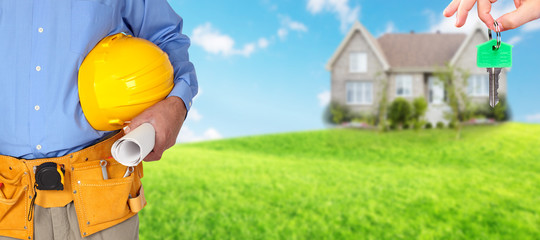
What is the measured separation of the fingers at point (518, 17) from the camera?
1.61 meters

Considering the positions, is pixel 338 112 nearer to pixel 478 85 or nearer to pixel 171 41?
pixel 478 85

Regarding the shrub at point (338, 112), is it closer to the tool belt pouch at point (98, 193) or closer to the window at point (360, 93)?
the window at point (360, 93)

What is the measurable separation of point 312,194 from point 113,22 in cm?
658

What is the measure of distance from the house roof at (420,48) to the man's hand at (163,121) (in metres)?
19.9

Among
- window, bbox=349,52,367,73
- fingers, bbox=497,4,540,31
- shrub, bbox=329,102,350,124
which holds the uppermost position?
window, bbox=349,52,367,73

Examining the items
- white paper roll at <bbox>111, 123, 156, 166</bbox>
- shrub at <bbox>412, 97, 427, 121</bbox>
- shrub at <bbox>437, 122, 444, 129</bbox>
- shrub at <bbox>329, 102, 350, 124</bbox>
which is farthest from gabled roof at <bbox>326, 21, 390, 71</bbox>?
white paper roll at <bbox>111, 123, 156, 166</bbox>

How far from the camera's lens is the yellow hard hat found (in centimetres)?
170

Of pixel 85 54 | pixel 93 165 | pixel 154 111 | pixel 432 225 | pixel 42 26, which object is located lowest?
pixel 432 225

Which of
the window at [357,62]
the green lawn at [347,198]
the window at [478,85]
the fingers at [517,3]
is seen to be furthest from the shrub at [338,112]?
the fingers at [517,3]

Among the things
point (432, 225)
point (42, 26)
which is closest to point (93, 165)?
point (42, 26)

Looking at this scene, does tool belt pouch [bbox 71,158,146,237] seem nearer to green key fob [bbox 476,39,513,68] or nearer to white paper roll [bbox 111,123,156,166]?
white paper roll [bbox 111,123,156,166]

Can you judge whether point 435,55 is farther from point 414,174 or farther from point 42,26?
point 42,26

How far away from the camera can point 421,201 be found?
808cm

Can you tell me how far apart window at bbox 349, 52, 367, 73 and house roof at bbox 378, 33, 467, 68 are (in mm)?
1398
